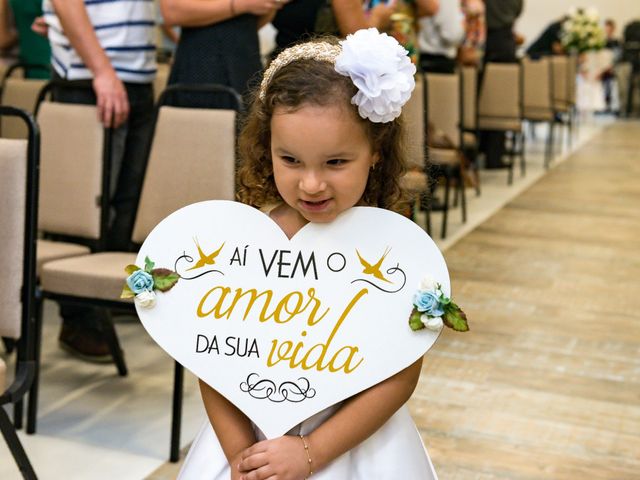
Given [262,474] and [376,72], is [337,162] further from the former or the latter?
[262,474]

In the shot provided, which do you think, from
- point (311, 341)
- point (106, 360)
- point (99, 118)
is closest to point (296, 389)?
point (311, 341)

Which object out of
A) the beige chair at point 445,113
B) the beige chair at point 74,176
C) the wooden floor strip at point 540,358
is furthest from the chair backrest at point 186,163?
the beige chair at point 445,113

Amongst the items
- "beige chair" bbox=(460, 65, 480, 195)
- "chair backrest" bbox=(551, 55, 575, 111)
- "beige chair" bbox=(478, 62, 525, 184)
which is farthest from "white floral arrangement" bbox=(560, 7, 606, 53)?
"beige chair" bbox=(460, 65, 480, 195)

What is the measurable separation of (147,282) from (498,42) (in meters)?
7.06

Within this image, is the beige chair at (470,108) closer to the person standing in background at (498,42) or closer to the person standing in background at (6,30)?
the person standing in background at (498,42)

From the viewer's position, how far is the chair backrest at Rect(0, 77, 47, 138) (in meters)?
4.05

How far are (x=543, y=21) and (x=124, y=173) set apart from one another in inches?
514

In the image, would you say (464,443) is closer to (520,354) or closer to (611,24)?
(520,354)

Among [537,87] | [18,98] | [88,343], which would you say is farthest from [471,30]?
[88,343]

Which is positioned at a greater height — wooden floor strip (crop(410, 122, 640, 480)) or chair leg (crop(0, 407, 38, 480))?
chair leg (crop(0, 407, 38, 480))

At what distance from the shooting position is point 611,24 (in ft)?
47.1

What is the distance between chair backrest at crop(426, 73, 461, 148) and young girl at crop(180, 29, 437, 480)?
4027 mm

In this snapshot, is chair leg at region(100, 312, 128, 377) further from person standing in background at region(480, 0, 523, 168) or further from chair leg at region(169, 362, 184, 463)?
person standing in background at region(480, 0, 523, 168)

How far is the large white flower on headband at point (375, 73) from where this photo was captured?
1432 millimetres
